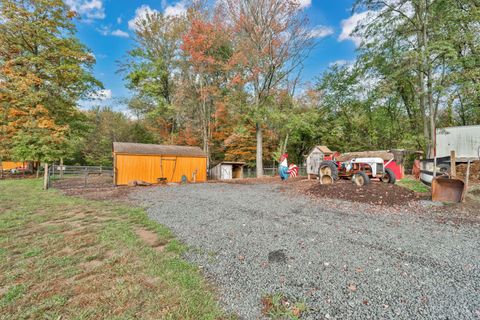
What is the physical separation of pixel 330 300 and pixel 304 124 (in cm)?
1824

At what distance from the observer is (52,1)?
15.7 m

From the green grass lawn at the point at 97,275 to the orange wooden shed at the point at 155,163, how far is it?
344 inches

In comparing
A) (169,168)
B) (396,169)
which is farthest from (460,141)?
(169,168)

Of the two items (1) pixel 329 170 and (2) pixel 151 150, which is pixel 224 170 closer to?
(2) pixel 151 150

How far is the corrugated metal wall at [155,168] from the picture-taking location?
42.4 feet

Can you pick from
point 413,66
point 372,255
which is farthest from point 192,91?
point 372,255

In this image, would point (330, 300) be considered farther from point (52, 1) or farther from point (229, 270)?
point (52, 1)

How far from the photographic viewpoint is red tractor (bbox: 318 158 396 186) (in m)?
8.77

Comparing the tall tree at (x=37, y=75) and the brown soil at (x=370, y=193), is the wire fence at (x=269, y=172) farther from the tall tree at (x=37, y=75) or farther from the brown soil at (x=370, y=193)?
the tall tree at (x=37, y=75)

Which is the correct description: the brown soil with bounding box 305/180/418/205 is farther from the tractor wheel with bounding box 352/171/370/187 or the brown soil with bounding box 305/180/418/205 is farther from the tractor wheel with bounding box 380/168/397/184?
the tractor wheel with bounding box 380/168/397/184

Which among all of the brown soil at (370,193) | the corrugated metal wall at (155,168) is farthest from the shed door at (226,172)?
the brown soil at (370,193)

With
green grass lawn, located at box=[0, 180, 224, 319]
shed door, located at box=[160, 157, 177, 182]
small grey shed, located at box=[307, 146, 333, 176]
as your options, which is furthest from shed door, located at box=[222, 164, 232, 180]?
green grass lawn, located at box=[0, 180, 224, 319]

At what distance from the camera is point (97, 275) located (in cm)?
252

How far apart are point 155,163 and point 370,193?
12.3m
